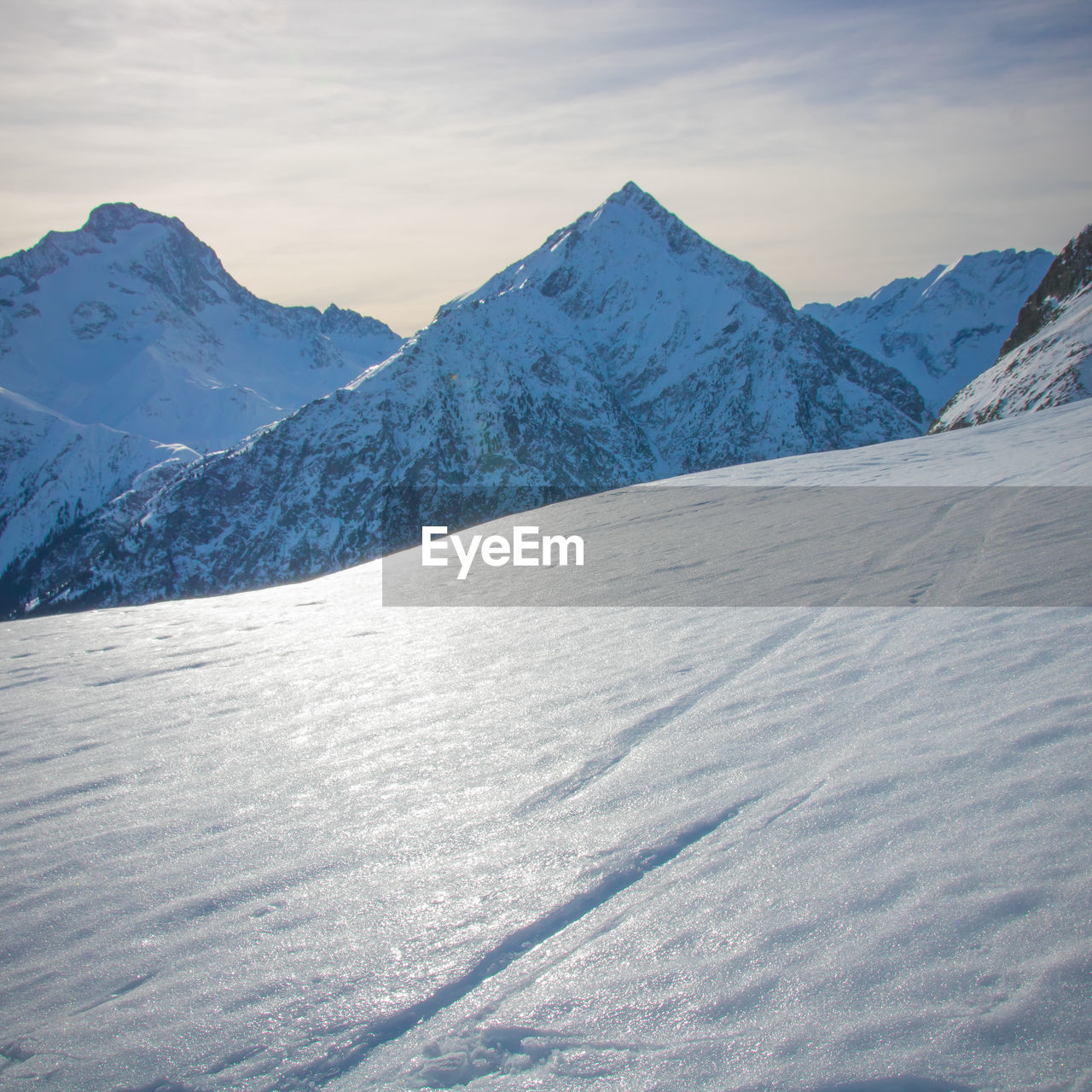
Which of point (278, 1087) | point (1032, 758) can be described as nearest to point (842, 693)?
point (1032, 758)

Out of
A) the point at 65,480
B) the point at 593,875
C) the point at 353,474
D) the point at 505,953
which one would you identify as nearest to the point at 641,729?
the point at 593,875

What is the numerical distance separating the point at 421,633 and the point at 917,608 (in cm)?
A: 429

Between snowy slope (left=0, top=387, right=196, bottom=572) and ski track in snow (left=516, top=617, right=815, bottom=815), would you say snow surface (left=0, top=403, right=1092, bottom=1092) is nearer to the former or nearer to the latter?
ski track in snow (left=516, top=617, right=815, bottom=815)

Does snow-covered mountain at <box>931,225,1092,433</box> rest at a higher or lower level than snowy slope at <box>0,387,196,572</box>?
lower

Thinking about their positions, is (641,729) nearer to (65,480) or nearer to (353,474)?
(353,474)

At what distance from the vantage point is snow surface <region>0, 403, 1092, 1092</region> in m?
2.26

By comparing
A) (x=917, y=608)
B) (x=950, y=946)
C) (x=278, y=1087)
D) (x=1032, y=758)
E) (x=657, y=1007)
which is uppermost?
(x=917, y=608)

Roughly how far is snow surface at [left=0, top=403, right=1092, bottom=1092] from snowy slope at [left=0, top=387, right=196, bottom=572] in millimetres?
187017

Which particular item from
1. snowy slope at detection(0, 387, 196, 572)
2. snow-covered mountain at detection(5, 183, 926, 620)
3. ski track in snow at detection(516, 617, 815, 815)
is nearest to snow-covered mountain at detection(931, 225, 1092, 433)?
ski track in snow at detection(516, 617, 815, 815)

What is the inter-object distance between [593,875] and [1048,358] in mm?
20324

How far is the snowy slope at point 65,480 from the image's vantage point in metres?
181

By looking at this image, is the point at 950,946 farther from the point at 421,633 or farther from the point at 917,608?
the point at 421,633

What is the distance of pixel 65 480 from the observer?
19062 cm

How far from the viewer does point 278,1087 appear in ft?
7.65
